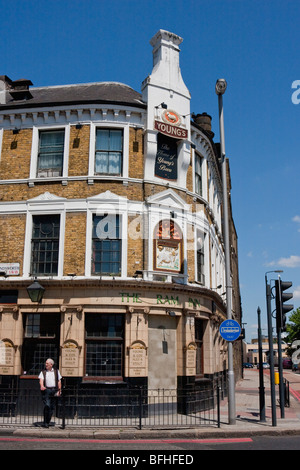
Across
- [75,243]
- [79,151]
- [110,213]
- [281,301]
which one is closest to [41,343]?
[75,243]

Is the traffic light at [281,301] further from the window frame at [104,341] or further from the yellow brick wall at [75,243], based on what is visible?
the yellow brick wall at [75,243]

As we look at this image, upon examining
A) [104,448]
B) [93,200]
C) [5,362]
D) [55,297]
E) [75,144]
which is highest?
[75,144]

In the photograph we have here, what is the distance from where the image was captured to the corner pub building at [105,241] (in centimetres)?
1599

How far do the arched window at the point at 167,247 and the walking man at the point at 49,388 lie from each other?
17.1 feet

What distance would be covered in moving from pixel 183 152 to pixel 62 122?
4736 mm

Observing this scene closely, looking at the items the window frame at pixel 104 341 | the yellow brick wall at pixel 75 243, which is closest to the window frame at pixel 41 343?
the window frame at pixel 104 341

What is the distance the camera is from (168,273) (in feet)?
56.0

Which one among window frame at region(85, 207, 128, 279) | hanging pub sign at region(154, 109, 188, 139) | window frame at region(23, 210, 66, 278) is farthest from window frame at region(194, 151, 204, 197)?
window frame at region(23, 210, 66, 278)

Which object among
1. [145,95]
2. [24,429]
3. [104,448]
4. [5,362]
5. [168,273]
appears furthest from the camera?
[145,95]

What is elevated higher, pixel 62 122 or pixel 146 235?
pixel 62 122

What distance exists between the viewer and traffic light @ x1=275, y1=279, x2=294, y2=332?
14.2m

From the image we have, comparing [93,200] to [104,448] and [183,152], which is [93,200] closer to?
[183,152]

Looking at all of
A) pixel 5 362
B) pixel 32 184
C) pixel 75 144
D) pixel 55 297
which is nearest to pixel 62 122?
pixel 75 144

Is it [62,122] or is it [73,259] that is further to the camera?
[62,122]
